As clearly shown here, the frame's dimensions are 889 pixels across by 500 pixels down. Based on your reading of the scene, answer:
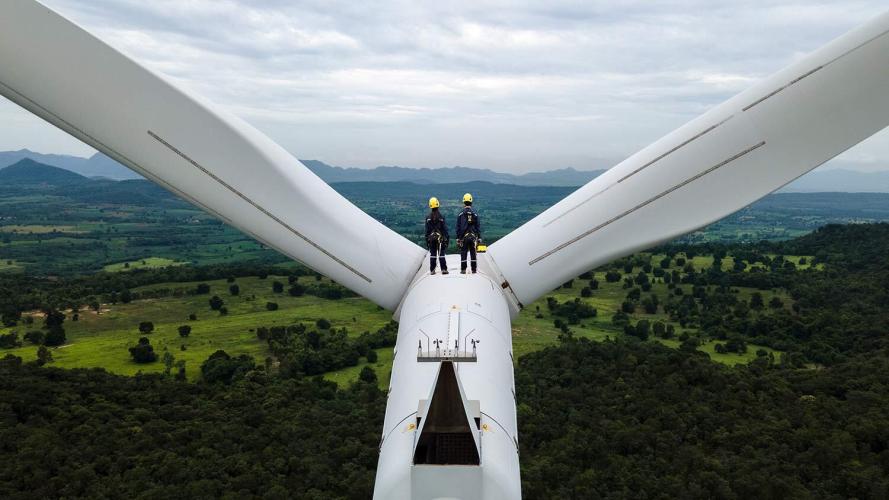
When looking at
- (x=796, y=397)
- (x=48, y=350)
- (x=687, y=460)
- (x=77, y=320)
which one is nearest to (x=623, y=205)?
(x=687, y=460)

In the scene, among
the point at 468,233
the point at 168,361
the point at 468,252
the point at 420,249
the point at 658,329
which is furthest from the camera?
the point at 658,329

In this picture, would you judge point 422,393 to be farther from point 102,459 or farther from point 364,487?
point 102,459

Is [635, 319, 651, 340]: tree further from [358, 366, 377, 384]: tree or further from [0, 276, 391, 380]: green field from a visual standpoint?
[358, 366, 377, 384]: tree

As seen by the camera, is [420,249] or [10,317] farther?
[10,317]

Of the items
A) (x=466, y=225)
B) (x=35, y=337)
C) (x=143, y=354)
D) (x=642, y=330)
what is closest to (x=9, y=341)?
(x=35, y=337)

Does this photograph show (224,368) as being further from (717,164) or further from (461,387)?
(461,387)

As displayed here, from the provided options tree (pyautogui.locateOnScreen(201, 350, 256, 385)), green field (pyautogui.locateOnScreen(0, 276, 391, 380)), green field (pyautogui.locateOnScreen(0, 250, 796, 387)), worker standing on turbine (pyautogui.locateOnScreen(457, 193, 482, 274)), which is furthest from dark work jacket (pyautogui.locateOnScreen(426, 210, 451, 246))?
green field (pyautogui.locateOnScreen(0, 276, 391, 380))
